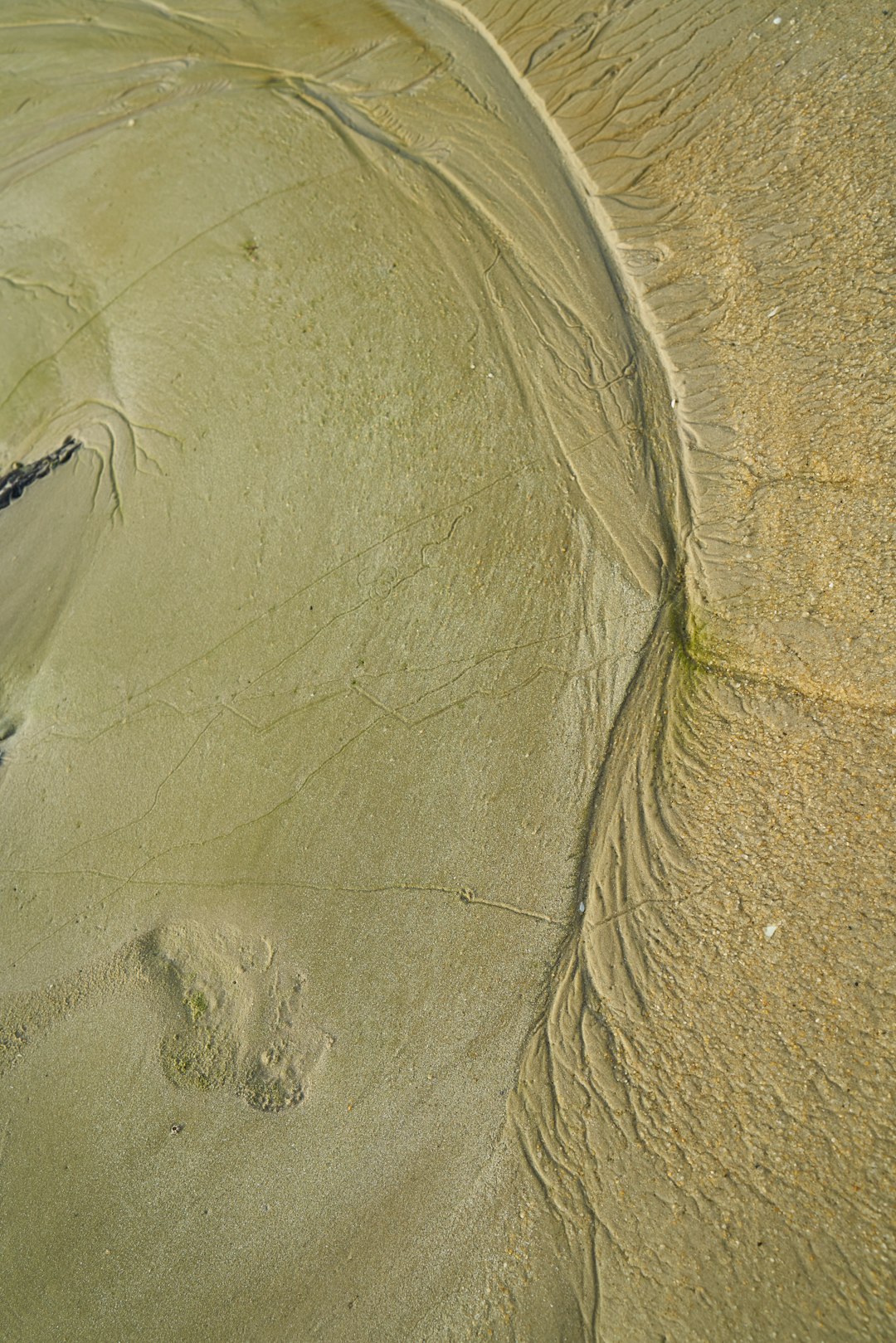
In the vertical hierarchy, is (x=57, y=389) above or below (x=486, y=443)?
above

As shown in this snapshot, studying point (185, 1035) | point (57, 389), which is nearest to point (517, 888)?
point (185, 1035)

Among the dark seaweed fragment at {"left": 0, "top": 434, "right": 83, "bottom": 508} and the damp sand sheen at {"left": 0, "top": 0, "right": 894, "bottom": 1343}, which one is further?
the dark seaweed fragment at {"left": 0, "top": 434, "right": 83, "bottom": 508}

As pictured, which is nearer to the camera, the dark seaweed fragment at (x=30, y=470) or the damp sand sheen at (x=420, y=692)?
the damp sand sheen at (x=420, y=692)

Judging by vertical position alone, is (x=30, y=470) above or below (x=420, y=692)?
above

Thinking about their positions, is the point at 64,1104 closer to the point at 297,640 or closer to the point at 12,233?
the point at 297,640

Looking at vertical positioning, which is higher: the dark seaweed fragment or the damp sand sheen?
the dark seaweed fragment

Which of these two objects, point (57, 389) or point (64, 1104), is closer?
point (64, 1104)

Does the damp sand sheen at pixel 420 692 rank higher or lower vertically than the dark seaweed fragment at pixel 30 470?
lower

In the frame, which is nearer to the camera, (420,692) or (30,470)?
(420,692)
